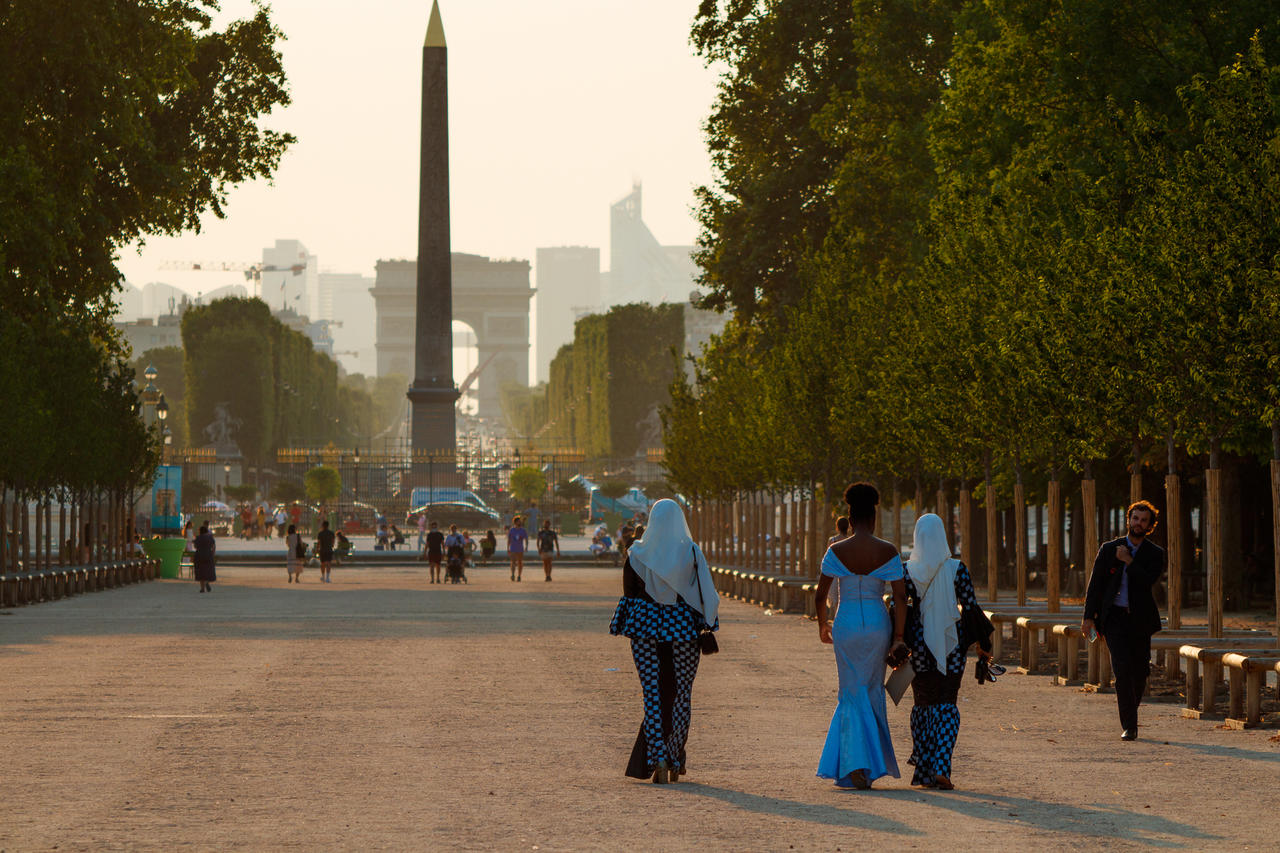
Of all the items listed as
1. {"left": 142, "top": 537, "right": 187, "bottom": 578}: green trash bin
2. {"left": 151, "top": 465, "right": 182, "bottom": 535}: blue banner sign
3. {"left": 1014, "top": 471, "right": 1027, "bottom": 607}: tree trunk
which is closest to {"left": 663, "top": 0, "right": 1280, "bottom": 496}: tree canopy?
{"left": 1014, "top": 471, "right": 1027, "bottom": 607}: tree trunk

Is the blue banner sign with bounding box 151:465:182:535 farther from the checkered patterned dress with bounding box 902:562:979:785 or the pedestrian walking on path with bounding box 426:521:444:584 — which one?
the checkered patterned dress with bounding box 902:562:979:785

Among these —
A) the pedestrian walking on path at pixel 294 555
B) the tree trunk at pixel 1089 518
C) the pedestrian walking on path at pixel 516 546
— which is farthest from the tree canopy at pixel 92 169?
the tree trunk at pixel 1089 518

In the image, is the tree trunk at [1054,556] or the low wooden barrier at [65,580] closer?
the tree trunk at [1054,556]

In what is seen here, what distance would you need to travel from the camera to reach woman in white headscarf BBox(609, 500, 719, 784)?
37.5 ft

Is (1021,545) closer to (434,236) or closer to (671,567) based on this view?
(671,567)

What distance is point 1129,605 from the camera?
13797 mm

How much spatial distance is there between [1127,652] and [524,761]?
4134mm

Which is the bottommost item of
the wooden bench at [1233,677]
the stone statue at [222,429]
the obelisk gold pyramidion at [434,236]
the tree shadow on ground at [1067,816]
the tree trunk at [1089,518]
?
the tree shadow on ground at [1067,816]

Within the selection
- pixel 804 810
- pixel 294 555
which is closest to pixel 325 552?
pixel 294 555

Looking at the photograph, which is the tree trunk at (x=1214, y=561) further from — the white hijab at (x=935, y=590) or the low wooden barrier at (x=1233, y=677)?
the white hijab at (x=935, y=590)

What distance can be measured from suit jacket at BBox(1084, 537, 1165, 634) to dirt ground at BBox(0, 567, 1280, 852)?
0.83 metres

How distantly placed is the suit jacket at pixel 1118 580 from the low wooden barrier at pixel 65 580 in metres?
23.6

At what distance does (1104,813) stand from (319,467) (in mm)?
81038

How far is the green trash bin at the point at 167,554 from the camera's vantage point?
2026 inches
